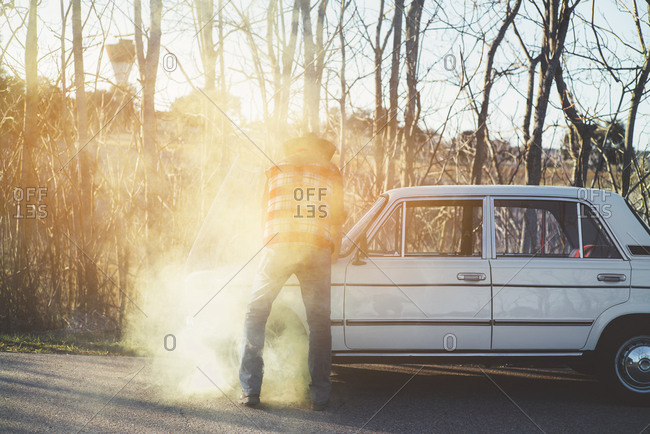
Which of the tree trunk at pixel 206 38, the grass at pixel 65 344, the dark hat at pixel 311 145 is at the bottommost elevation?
the grass at pixel 65 344

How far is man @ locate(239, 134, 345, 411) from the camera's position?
4148mm

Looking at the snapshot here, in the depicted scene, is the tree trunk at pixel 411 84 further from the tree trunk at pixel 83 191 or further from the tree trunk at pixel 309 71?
the tree trunk at pixel 83 191

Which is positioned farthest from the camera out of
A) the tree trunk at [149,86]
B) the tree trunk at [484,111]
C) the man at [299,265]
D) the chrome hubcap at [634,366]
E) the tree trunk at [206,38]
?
the tree trunk at [484,111]

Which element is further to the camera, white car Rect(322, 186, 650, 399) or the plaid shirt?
white car Rect(322, 186, 650, 399)

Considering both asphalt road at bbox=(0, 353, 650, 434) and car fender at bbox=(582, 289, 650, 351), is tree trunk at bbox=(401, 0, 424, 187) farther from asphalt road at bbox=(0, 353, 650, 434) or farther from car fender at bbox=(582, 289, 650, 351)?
car fender at bbox=(582, 289, 650, 351)

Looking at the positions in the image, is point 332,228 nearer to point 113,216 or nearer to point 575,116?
point 113,216

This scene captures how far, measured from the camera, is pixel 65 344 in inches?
253

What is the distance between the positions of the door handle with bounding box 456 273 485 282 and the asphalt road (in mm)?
1031

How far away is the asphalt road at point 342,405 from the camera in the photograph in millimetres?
3891

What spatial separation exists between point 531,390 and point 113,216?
5697mm

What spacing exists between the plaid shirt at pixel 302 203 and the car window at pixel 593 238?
7.03 feet

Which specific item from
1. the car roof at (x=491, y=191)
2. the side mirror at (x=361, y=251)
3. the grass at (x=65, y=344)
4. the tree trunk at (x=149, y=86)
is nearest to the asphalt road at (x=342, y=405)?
the grass at (x=65, y=344)

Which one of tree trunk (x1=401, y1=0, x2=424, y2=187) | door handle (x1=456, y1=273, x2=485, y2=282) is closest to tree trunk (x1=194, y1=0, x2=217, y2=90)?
tree trunk (x1=401, y1=0, x2=424, y2=187)

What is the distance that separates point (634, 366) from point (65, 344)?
5925 mm
